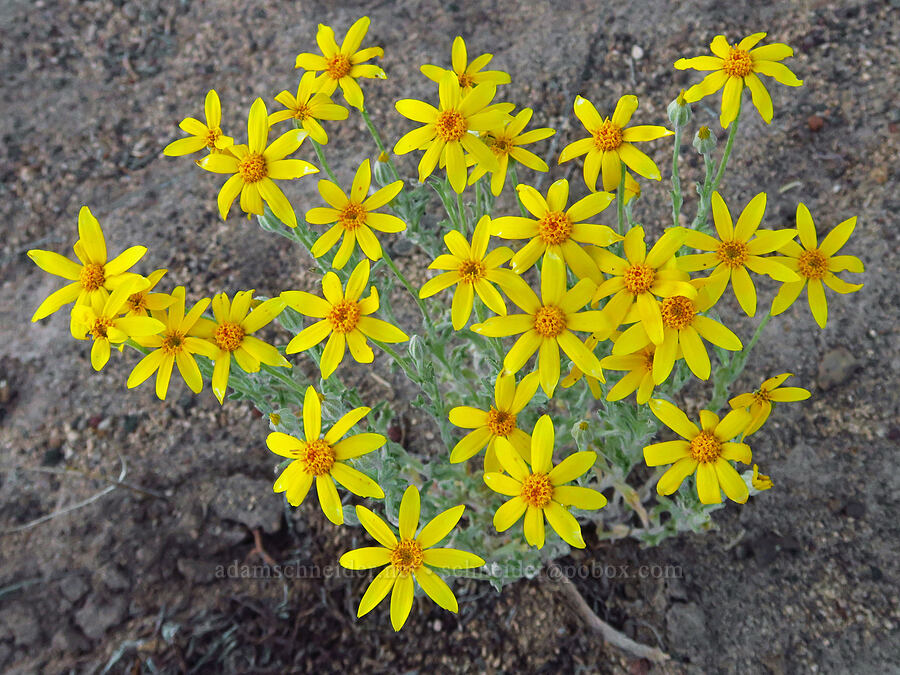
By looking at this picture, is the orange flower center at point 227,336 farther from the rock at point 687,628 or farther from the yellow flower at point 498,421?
the rock at point 687,628

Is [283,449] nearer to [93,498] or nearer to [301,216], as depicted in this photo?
[93,498]

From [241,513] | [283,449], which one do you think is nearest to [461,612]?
[241,513]

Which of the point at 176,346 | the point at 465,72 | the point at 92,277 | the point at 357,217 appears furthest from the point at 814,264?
the point at 92,277

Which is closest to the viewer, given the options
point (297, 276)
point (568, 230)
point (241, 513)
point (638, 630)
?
point (568, 230)

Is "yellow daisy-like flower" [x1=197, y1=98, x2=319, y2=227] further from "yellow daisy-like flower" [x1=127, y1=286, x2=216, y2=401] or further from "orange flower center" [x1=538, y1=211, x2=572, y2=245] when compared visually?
"orange flower center" [x1=538, y1=211, x2=572, y2=245]

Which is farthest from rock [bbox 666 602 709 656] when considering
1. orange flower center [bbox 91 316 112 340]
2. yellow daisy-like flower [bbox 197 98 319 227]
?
orange flower center [bbox 91 316 112 340]
